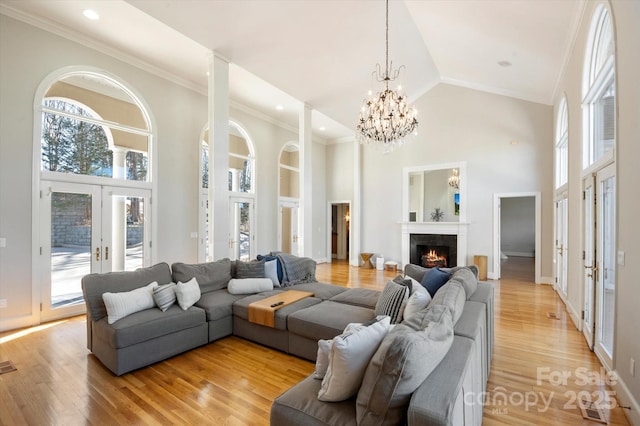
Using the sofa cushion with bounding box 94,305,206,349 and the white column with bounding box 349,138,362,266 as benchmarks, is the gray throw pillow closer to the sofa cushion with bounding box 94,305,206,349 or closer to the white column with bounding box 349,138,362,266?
the sofa cushion with bounding box 94,305,206,349

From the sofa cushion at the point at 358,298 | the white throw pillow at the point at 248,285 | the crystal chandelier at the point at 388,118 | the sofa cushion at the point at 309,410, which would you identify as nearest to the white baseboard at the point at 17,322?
the white throw pillow at the point at 248,285

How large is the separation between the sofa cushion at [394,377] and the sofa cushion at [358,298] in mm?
2078

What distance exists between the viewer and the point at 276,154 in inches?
340

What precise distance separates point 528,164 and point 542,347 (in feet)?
16.1

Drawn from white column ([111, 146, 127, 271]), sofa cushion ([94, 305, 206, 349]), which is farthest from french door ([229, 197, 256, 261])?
sofa cushion ([94, 305, 206, 349])

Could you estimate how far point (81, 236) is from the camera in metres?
4.71

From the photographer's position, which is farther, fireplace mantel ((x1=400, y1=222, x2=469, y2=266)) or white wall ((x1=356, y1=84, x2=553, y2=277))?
fireplace mantel ((x1=400, y1=222, x2=469, y2=266))

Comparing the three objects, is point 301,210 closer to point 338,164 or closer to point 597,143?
point 338,164

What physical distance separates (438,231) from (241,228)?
5180 millimetres

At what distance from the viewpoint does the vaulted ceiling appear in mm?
4020

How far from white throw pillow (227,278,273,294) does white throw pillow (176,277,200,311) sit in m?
0.51

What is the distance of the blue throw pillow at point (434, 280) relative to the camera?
10.1 ft

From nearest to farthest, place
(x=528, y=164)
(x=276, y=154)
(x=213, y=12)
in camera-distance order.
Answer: (x=213, y=12)
(x=528, y=164)
(x=276, y=154)

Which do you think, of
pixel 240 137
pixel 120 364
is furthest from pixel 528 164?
pixel 120 364
